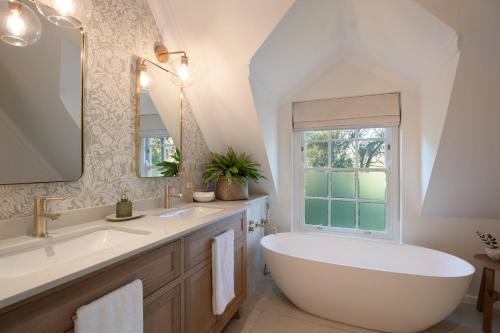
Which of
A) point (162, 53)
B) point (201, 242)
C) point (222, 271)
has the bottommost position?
point (222, 271)

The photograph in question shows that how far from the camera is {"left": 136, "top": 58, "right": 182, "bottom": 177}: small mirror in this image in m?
1.61

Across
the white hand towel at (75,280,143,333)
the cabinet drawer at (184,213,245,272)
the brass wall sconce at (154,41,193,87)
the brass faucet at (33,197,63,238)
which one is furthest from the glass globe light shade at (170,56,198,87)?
the white hand towel at (75,280,143,333)

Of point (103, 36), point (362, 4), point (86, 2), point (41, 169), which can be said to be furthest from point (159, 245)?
point (362, 4)

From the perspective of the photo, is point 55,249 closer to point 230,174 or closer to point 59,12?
point 59,12

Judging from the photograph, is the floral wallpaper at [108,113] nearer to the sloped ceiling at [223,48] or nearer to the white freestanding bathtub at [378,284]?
the sloped ceiling at [223,48]

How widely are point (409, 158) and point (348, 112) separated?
72 centimetres

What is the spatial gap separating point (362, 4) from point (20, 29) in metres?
1.97

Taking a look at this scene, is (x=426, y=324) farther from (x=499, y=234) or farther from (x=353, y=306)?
(x=499, y=234)

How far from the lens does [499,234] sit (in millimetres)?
2109

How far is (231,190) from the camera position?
7.27ft

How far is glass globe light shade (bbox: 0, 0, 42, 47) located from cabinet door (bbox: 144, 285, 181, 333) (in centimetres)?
119

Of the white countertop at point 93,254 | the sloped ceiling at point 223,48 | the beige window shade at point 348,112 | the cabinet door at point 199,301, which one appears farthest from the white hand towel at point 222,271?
the beige window shade at point 348,112

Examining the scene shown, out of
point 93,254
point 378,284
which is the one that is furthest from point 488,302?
point 93,254

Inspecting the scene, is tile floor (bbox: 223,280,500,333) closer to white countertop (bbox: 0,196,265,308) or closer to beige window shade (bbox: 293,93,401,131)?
white countertop (bbox: 0,196,265,308)
